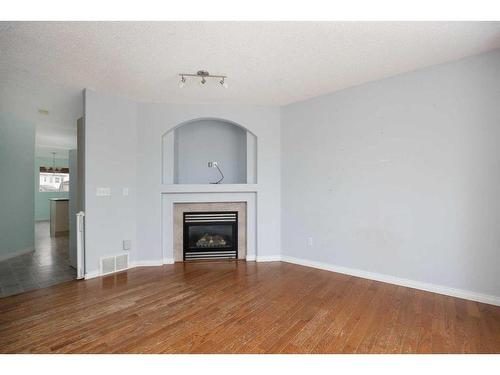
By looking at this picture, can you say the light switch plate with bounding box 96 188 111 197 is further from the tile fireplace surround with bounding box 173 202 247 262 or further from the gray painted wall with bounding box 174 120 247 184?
the gray painted wall with bounding box 174 120 247 184

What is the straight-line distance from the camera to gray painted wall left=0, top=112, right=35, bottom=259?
14.1ft

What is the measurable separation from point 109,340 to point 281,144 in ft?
10.7

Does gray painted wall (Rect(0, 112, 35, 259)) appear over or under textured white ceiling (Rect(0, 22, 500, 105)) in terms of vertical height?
under

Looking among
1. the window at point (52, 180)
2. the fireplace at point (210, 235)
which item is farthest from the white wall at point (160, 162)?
the window at point (52, 180)

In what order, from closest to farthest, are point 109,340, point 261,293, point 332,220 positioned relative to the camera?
point 109,340 < point 261,293 < point 332,220

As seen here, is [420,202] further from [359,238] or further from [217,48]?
[217,48]

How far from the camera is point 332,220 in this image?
11.6 ft

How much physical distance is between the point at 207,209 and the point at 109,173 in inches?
58.9

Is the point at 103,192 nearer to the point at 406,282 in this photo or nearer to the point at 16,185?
the point at 16,185

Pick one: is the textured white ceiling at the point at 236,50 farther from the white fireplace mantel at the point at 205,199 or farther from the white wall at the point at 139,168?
the white fireplace mantel at the point at 205,199

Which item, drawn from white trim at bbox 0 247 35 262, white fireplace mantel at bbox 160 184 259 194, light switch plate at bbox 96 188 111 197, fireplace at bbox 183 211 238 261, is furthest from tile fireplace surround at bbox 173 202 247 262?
white trim at bbox 0 247 35 262

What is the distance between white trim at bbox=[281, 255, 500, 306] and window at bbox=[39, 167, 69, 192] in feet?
31.4

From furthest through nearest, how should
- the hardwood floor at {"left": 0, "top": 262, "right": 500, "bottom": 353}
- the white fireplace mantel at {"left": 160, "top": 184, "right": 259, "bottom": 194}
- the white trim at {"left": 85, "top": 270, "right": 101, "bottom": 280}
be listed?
1. the white fireplace mantel at {"left": 160, "top": 184, "right": 259, "bottom": 194}
2. the white trim at {"left": 85, "top": 270, "right": 101, "bottom": 280}
3. the hardwood floor at {"left": 0, "top": 262, "right": 500, "bottom": 353}

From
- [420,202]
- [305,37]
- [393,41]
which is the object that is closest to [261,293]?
[420,202]
